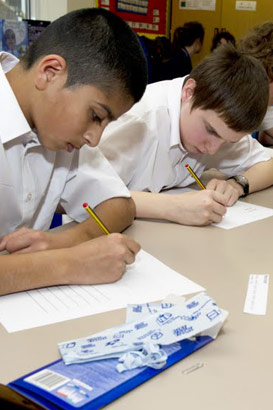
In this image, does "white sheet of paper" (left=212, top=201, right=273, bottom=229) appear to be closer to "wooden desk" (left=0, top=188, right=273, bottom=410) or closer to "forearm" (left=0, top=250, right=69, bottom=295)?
"wooden desk" (left=0, top=188, right=273, bottom=410)

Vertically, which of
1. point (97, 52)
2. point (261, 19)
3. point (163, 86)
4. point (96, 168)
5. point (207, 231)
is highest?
point (261, 19)

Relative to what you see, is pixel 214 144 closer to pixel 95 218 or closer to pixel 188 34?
pixel 95 218

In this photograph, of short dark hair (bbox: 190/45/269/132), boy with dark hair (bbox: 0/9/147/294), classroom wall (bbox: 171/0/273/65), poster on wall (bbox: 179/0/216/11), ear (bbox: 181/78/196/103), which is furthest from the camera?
poster on wall (bbox: 179/0/216/11)

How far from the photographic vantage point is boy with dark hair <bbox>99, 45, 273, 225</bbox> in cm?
134

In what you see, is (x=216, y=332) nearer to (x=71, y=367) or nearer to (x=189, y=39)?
(x=71, y=367)

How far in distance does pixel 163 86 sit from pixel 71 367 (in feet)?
3.84

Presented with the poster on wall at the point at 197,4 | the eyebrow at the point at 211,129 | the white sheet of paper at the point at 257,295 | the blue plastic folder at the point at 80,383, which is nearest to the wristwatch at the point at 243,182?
the eyebrow at the point at 211,129

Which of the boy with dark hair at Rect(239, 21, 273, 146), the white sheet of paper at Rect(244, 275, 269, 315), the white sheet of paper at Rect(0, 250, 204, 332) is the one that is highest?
the boy with dark hair at Rect(239, 21, 273, 146)

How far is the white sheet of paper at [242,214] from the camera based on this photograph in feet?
4.40

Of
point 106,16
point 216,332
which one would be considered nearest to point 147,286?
point 216,332

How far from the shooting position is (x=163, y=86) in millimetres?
1618

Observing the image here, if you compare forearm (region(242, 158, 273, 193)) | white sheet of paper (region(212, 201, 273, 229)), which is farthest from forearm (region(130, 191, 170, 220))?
forearm (region(242, 158, 273, 193))

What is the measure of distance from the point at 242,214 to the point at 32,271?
76 centimetres

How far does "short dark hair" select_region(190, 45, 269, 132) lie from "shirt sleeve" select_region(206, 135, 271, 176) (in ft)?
1.30
